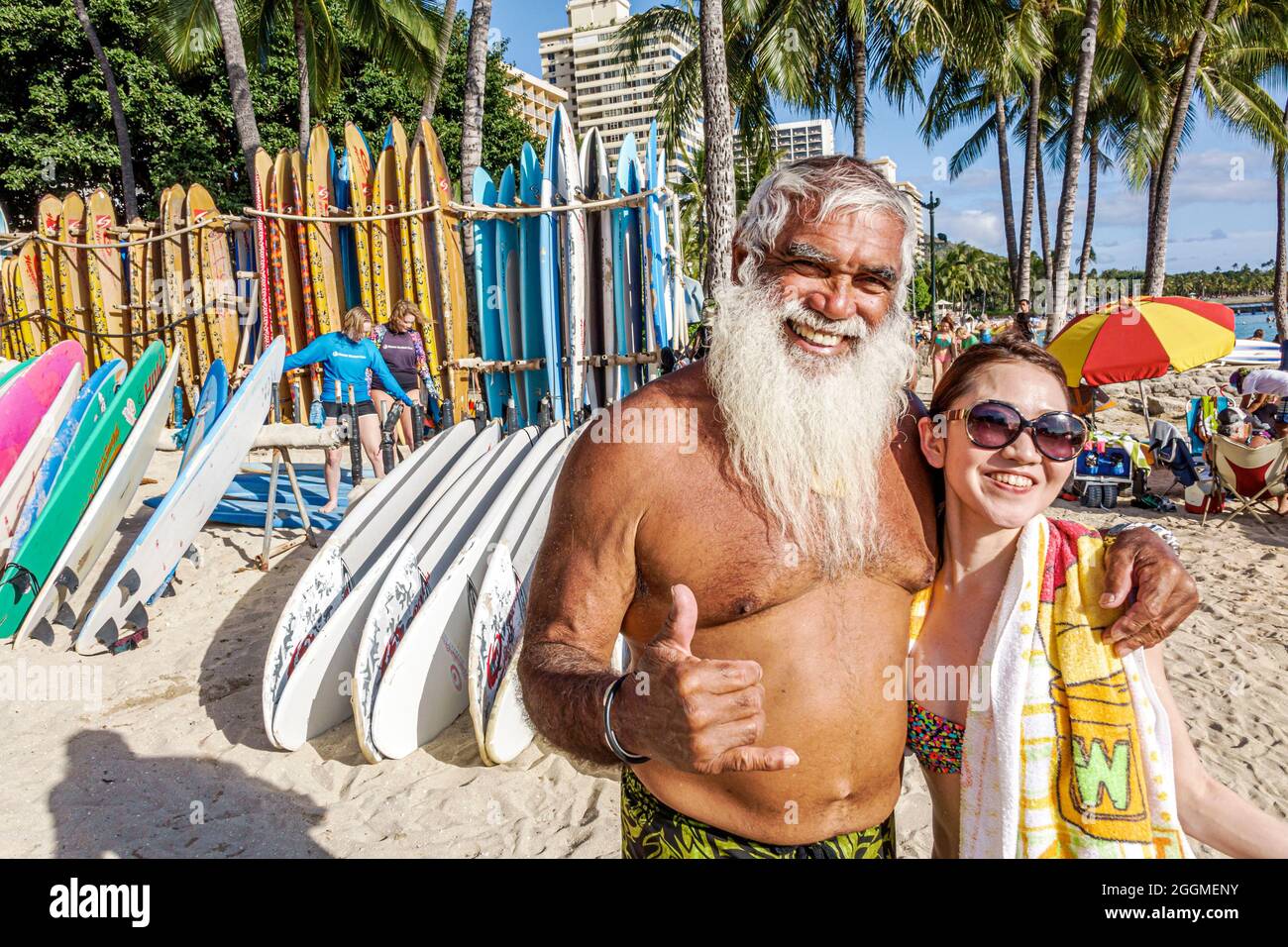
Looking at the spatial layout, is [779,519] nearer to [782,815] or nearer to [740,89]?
[782,815]

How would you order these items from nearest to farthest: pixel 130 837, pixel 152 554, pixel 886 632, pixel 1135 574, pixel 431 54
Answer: pixel 1135 574 → pixel 886 632 → pixel 130 837 → pixel 152 554 → pixel 431 54

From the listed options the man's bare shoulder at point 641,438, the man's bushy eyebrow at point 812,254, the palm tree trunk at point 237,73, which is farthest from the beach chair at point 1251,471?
the palm tree trunk at point 237,73

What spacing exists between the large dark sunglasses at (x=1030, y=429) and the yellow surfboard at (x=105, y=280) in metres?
13.5

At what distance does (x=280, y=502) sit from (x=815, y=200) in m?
6.95

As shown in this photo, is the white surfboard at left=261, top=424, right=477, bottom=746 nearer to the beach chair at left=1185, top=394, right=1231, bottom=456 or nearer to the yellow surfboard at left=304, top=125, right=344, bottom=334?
the yellow surfboard at left=304, top=125, right=344, bottom=334

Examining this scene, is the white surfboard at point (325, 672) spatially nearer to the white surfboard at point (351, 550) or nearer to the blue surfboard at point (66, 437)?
the white surfboard at point (351, 550)

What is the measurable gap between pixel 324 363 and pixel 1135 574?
7.06m

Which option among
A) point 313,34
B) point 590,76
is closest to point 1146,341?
point 313,34

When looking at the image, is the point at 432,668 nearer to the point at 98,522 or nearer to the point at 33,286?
the point at 98,522

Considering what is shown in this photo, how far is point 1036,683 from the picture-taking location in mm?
1444

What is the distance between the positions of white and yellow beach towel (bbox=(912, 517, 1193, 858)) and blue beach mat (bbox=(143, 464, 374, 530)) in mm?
5856

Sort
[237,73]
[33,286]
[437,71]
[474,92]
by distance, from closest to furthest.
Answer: [474,92], [237,73], [33,286], [437,71]
